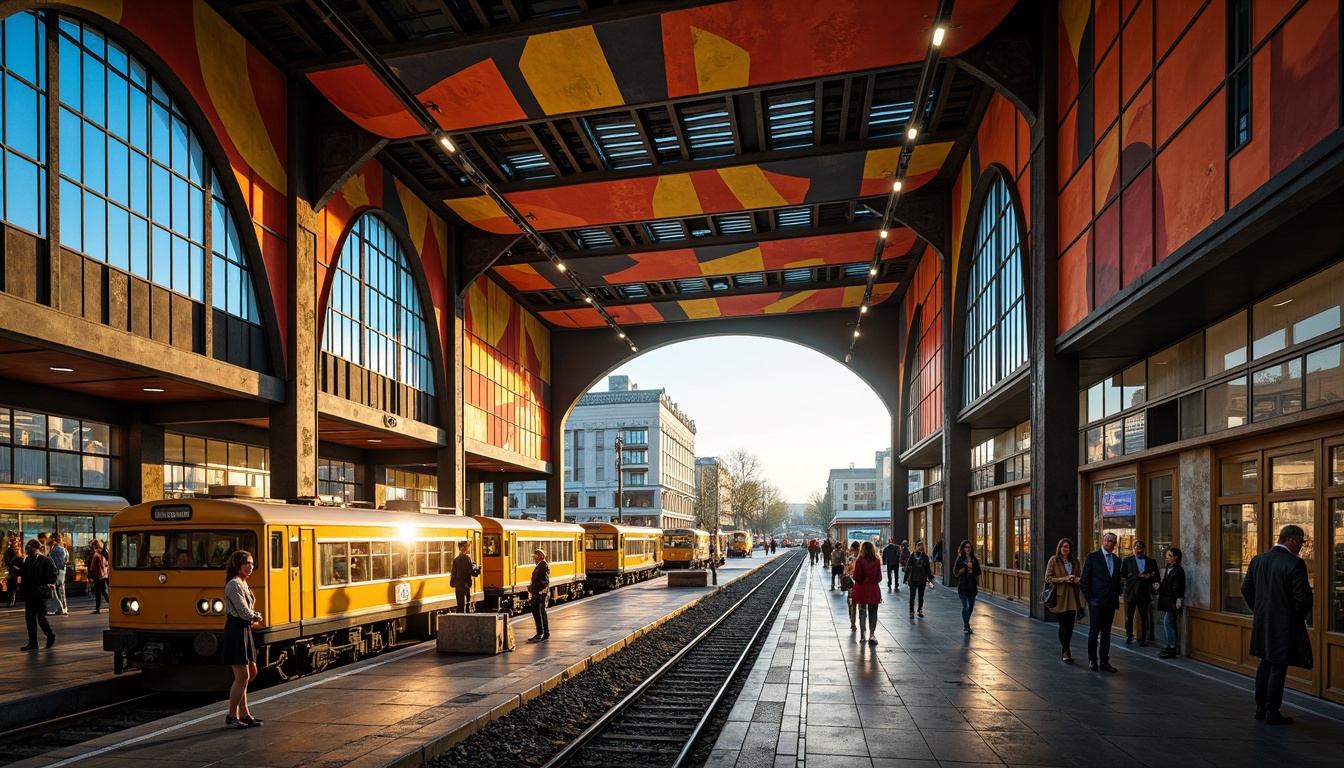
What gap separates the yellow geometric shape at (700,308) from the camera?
4234 cm

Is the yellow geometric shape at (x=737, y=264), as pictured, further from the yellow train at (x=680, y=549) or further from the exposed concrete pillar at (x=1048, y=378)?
the exposed concrete pillar at (x=1048, y=378)

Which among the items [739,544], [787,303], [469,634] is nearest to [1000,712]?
[469,634]

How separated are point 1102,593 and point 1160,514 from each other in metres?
4.07

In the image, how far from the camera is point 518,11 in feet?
62.7

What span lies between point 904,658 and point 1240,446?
18.0 feet

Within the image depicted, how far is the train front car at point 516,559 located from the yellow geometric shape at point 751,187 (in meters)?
11.5

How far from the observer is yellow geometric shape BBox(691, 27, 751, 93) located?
63.9ft

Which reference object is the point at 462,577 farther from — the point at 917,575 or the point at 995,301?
the point at 995,301

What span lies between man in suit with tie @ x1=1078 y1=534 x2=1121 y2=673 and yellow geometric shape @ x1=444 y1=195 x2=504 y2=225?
2259cm

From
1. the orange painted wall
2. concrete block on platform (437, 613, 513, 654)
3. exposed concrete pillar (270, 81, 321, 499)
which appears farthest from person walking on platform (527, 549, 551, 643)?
the orange painted wall

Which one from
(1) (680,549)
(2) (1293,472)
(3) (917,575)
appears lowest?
(1) (680,549)

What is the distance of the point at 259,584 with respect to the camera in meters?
12.1

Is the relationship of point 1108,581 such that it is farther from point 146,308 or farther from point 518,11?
point 146,308

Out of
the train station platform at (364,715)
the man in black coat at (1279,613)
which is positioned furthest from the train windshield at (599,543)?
the man in black coat at (1279,613)
